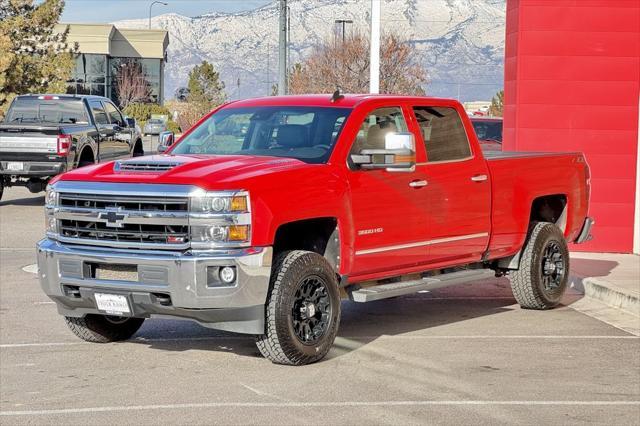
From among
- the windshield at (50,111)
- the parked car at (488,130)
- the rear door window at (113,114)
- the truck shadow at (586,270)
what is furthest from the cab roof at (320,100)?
the parked car at (488,130)

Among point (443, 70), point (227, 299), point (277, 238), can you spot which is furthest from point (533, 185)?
point (443, 70)

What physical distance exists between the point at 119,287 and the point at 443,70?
554 ft

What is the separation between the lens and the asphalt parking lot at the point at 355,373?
25.6 ft

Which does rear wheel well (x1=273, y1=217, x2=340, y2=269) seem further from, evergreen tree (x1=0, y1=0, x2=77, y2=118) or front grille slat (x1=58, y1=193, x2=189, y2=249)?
evergreen tree (x1=0, y1=0, x2=77, y2=118)

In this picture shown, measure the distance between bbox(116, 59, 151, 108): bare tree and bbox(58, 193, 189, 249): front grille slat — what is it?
9012cm

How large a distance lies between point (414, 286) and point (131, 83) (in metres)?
92.2

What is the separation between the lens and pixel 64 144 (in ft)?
75.4

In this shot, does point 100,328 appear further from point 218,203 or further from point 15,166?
point 15,166

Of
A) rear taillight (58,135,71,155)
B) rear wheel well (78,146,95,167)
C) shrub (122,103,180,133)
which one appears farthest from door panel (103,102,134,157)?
shrub (122,103,180,133)

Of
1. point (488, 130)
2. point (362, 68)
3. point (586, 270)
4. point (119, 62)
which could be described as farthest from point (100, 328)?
point (119, 62)

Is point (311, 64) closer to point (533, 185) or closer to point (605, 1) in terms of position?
point (605, 1)

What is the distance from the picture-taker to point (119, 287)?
9023 millimetres

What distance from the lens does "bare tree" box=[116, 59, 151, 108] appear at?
3907 inches

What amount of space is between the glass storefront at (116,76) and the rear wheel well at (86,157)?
234ft
